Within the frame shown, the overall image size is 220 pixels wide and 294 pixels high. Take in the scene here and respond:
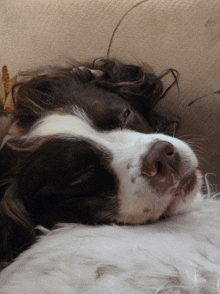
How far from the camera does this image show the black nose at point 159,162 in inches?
35.2

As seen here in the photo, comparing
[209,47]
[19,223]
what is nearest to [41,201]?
[19,223]

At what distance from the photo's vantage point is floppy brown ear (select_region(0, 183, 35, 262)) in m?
0.96

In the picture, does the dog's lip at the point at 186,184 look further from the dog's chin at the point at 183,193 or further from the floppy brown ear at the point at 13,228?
the floppy brown ear at the point at 13,228

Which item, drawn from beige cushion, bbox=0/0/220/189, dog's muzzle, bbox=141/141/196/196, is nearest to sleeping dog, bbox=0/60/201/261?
dog's muzzle, bbox=141/141/196/196

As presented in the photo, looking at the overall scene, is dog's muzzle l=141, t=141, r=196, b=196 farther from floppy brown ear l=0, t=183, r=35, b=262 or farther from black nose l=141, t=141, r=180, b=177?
floppy brown ear l=0, t=183, r=35, b=262

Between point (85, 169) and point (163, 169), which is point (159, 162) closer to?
point (163, 169)

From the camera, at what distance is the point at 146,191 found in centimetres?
91

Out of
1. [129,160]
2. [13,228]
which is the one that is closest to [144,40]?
[129,160]

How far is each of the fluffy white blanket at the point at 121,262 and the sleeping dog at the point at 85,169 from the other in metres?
0.08

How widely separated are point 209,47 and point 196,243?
0.76 metres

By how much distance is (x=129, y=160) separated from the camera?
95 centimetres

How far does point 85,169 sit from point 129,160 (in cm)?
14

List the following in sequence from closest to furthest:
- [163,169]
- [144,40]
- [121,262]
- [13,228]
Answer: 1. [121,262]
2. [163,169]
3. [13,228]
4. [144,40]

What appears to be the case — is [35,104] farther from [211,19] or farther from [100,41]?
[211,19]
